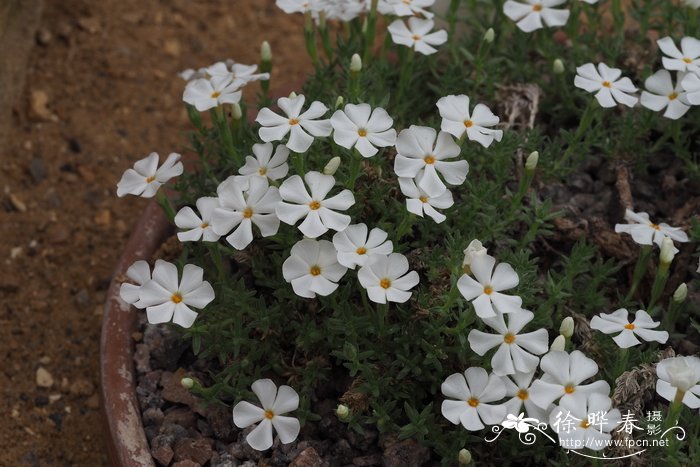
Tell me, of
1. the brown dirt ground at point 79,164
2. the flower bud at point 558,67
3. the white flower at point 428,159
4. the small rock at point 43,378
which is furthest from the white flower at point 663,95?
the small rock at point 43,378

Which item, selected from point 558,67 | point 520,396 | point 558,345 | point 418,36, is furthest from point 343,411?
point 558,67

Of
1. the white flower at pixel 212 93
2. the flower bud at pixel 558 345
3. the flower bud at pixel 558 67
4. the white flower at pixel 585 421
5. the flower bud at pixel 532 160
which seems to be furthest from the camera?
the flower bud at pixel 558 67

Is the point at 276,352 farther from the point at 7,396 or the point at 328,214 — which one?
the point at 7,396

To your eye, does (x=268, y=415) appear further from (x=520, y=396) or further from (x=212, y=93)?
(x=212, y=93)

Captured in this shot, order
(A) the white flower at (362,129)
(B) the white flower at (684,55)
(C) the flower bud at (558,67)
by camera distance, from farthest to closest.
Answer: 1. (C) the flower bud at (558,67)
2. (B) the white flower at (684,55)
3. (A) the white flower at (362,129)

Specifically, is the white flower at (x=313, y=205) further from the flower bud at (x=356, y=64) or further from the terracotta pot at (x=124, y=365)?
the terracotta pot at (x=124, y=365)

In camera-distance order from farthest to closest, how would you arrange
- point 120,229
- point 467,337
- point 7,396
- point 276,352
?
point 120,229, point 7,396, point 276,352, point 467,337

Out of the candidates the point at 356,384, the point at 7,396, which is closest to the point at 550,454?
the point at 356,384
